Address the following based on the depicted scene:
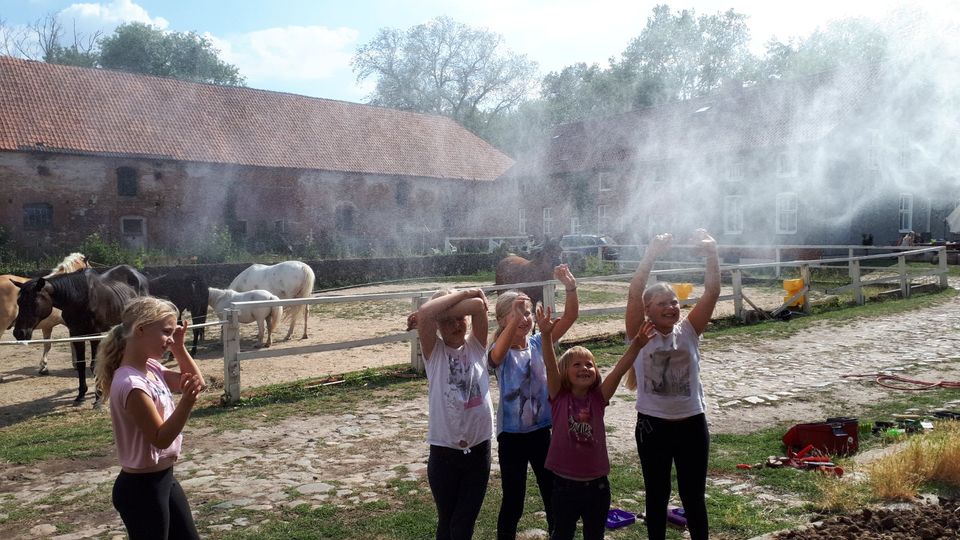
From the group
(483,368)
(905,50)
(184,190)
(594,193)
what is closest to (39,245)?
(184,190)

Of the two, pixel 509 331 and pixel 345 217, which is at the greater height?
pixel 345 217

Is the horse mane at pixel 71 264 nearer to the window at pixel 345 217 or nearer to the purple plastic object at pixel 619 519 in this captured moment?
the purple plastic object at pixel 619 519

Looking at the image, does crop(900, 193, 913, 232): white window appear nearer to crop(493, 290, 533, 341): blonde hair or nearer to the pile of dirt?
the pile of dirt

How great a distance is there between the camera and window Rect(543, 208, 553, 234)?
38.6 metres

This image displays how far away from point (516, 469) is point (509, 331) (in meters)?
0.76

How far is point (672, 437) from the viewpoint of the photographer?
390 cm

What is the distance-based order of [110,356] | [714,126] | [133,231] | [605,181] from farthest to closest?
[605,181] → [714,126] → [133,231] → [110,356]

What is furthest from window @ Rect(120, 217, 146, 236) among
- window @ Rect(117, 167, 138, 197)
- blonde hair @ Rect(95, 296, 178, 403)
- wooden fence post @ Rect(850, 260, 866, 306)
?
blonde hair @ Rect(95, 296, 178, 403)

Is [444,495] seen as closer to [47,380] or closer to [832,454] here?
[832,454]

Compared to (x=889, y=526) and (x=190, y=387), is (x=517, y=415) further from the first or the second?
(x=889, y=526)

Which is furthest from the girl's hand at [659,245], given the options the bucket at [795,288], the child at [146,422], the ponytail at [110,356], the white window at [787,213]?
the white window at [787,213]

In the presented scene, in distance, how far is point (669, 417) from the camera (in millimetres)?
3891

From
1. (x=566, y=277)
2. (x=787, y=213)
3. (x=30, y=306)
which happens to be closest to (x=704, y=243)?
(x=566, y=277)

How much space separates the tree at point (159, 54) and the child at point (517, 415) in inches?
2191
